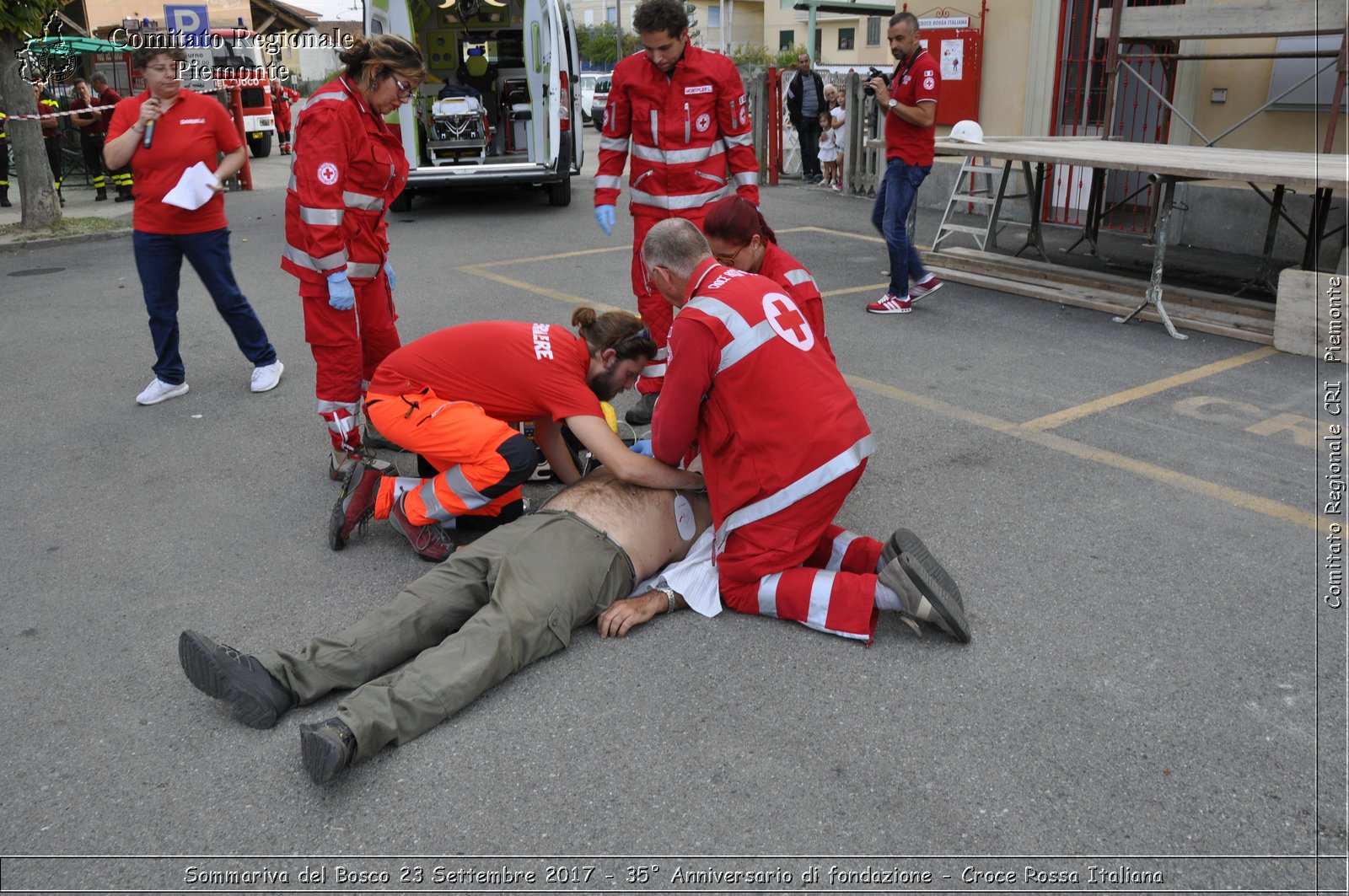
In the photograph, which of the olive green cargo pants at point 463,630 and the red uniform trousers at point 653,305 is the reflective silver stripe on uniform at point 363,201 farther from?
the olive green cargo pants at point 463,630

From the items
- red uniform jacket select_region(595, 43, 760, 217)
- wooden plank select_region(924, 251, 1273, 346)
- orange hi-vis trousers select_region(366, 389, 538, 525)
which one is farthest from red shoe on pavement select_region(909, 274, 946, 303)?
orange hi-vis trousers select_region(366, 389, 538, 525)

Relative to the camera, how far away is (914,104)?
7117mm

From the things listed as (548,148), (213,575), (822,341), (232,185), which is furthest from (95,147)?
(822,341)

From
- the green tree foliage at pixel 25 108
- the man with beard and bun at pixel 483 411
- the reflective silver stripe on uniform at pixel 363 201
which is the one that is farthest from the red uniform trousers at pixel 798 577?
the green tree foliage at pixel 25 108

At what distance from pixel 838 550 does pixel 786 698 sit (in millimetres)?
685

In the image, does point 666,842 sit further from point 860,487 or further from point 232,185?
point 232,185

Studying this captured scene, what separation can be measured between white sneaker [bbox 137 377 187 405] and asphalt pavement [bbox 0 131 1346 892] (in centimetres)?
30

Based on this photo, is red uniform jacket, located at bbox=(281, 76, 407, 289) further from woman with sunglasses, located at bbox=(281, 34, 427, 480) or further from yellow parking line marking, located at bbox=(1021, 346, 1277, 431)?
yellow parking line marking, located at bbox=(1021, 346, 1277, 431)

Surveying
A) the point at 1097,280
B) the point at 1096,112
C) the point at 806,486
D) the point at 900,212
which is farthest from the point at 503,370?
the point at 1096,112

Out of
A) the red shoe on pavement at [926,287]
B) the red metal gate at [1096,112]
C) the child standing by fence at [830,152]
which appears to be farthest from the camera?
the child standing by fence at [830,152]

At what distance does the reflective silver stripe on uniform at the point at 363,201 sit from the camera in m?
4.51

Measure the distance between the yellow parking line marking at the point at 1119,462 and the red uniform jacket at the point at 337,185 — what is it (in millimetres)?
2721

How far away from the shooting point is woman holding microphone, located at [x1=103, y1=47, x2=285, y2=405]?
212 inches

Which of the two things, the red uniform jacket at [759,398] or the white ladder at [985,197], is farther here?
the white ladder at [985,197]
